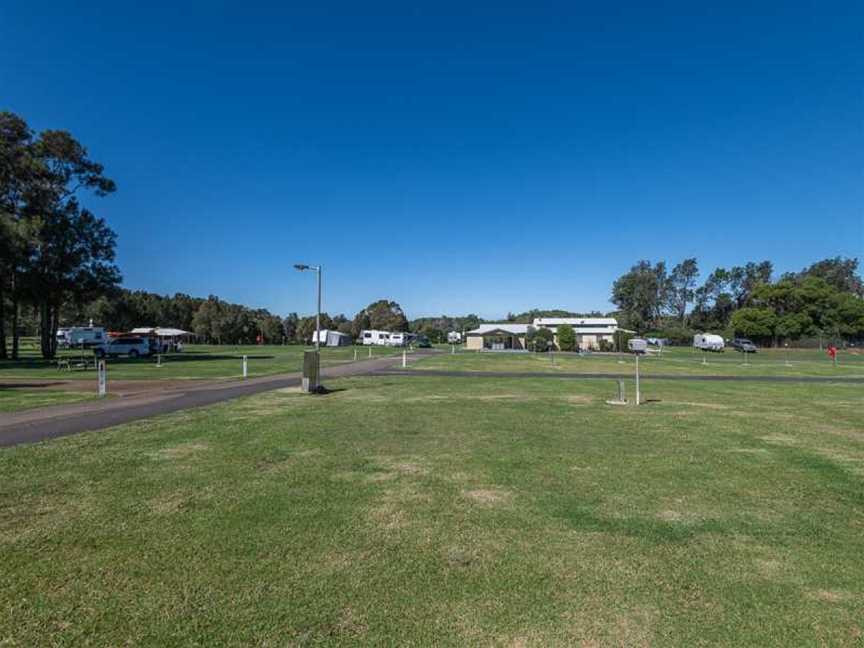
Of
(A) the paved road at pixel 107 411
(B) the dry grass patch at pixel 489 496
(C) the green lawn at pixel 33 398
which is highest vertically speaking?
(C) the green lawn at pixel 33 398

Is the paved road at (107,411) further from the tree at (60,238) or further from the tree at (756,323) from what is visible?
the tree at (756,323)

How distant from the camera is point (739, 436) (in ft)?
31.4

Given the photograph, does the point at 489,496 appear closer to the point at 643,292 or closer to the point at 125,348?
the point at 125,348

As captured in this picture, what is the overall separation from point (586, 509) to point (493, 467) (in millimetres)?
1923

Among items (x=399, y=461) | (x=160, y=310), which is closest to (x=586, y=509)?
(x=399, y=461)

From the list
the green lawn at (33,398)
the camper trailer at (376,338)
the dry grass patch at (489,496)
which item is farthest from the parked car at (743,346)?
the green lawn at (33,398)

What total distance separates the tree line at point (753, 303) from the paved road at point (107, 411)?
310 ft

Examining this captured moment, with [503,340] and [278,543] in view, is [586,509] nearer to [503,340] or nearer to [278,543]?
[278,543]

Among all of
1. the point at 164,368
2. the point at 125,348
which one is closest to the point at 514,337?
the point at 125,348

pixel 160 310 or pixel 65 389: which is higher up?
pixel 160 310

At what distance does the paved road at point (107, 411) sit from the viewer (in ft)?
31.3

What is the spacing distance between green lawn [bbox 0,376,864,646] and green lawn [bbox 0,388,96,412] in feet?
20.2

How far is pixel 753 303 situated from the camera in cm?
10400

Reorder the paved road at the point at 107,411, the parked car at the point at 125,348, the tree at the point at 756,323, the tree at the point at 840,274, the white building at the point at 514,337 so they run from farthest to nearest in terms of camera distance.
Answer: the tree at the point at 840,274 → the tree at the point at 756,323 → the white building at the point at 514,337 → the parked car at the point at 125,348 → the paved road at the point at 107,411
